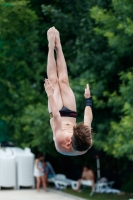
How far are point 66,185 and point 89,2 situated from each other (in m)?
7.05

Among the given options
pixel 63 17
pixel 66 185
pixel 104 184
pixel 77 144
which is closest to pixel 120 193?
pixel 104 184

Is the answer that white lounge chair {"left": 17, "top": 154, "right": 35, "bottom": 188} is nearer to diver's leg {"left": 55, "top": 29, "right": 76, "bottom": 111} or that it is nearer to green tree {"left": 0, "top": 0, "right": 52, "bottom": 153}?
green tree {"left": 0, "top": 0, "right": 52, "bottom": 153}

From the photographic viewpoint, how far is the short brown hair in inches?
356

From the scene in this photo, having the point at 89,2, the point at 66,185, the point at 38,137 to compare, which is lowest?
the point at 66,185

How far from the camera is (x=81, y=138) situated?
9031mm

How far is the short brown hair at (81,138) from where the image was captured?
903 cm

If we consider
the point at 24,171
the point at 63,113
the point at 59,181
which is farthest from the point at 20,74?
the point at 63,113

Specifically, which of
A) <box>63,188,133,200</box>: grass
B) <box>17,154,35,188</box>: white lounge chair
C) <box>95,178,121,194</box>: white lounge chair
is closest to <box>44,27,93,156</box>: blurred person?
<box>63,188,133,200</box>: grass

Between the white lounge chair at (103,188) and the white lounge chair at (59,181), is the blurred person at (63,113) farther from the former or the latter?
the white lounge chair at (59,181)

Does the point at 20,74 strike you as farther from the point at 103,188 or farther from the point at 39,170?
the point at 103,188

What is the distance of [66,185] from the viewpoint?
73.7 feet

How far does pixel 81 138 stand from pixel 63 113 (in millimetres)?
881

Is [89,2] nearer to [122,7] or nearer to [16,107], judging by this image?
[122,7]

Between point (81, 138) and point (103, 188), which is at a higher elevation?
point (81, 138)
